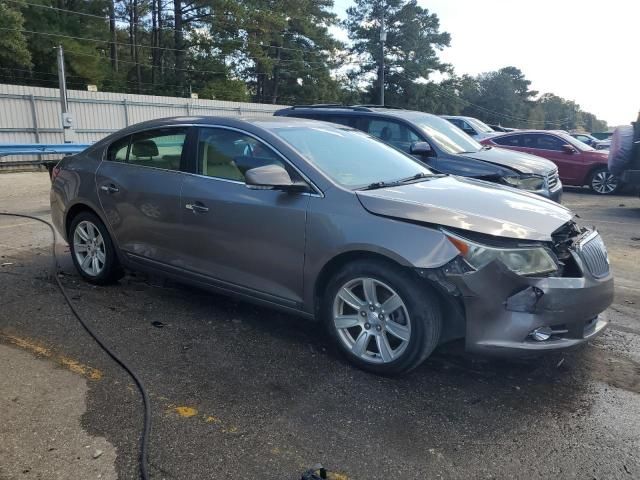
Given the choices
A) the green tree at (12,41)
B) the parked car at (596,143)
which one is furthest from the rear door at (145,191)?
the green tree at (12,41)

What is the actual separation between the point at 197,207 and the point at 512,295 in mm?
2449

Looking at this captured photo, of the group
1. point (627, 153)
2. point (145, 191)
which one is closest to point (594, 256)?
point (145, 191)

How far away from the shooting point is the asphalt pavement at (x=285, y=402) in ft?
9.11

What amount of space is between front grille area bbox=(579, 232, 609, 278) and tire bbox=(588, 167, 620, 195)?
36.3 ft

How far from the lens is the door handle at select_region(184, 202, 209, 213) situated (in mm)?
4371

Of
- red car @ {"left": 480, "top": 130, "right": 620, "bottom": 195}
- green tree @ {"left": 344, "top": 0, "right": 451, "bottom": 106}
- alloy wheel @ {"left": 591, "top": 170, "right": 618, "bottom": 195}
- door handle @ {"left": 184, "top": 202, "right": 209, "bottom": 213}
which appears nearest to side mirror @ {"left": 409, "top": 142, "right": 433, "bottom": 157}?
door handle @ {"left": 184, "top": 202, "right": 209, "bottom": 213}

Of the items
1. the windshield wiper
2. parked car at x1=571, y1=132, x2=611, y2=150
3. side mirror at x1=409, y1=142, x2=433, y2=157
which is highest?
the windshield wiper

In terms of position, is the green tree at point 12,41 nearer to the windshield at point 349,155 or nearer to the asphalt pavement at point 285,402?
the asphalt pavement at point 285,402

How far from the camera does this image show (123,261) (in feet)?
A: 17.0

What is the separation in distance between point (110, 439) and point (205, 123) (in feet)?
8.60

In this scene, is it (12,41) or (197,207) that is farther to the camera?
(12,41)

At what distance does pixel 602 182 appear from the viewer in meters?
13.8

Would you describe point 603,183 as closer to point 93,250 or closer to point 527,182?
point 527,182

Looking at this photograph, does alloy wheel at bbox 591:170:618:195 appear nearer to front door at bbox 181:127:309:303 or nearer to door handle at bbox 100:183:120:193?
front door at bbox 181:127:309:303
